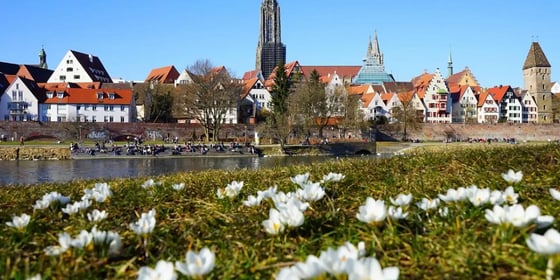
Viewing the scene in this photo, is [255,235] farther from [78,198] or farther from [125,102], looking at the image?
[125,102]

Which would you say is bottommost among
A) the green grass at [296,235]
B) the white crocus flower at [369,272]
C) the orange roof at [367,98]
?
the green grass at [296,235]

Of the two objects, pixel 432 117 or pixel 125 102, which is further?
pixel 432 117

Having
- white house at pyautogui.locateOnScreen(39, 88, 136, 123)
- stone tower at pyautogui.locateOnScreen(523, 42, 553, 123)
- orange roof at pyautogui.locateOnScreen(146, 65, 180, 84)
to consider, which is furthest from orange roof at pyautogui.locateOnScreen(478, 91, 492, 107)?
white house at pyautogui.locateOnScreen(39, 88, 136, 123)

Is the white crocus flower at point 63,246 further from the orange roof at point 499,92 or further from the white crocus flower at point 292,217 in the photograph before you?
the orange roof at point 499,92

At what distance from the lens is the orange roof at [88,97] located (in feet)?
262

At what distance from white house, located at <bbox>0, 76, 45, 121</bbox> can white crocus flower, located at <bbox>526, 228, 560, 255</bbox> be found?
3421 inches

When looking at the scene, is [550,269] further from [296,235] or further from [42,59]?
[42,59]

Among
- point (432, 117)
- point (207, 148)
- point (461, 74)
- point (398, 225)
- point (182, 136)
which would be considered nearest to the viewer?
point (398, 225)

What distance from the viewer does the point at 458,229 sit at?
8.68 ft

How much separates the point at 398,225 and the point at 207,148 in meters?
56.9

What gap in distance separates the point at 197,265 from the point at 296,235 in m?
0.93

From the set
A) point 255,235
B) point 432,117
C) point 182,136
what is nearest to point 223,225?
point 255,235

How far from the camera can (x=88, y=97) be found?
3187 inches

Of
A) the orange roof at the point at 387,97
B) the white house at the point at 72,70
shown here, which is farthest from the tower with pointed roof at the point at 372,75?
the white house at the point at 72,70
